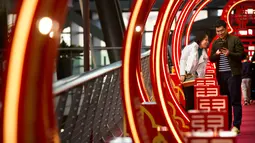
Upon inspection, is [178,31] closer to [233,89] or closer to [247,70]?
[247,70]

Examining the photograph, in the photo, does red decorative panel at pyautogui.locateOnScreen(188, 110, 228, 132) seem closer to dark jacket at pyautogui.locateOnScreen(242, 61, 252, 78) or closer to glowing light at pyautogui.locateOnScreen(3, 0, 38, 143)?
glowing light at pyautogui.locateOnScreen(3, 0, 38, 143)

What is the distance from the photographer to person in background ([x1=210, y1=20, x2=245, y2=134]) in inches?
398

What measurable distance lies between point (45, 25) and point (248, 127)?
29.7 feet

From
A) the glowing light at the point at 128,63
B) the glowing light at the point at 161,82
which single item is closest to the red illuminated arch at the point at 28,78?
the glowing light at the point at 128,63

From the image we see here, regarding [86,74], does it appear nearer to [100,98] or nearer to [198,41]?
[100,98]

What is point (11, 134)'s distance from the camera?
9.27 feet

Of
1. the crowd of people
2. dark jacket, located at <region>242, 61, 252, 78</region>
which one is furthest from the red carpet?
dark jacket, located at <region>242, 61, 252, 78</region>

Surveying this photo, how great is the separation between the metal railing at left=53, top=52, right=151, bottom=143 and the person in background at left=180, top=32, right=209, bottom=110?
1.63 metres

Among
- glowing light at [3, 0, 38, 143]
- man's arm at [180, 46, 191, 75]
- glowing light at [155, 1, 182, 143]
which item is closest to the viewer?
glowing light at [3, 0, 38, 143]

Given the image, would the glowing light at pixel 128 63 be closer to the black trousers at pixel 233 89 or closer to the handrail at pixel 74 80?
the handrail at pixel 74 80

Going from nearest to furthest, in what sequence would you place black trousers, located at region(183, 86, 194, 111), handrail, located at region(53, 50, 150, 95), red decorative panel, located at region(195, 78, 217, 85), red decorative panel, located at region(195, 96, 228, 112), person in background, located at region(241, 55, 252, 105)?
handrail, located at region(53, 50, 150, 95)
red decorative panel, located at region(195, 96, 228, 112)
red decorative panel, located at region(195, 78, 217, 85)
black trousers, located at region(183, 86, 194, 111)
person in background, located at region(241, 55, 252, 105)

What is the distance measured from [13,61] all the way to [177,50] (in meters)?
14.5

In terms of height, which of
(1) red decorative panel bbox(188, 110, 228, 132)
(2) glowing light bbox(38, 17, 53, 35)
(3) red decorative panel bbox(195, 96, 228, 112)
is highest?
(2) glowing light bbox(38, 17, 53, 35)

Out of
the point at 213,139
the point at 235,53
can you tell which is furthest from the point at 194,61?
the point at 213,139
